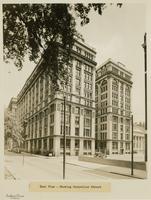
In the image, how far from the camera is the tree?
3381mm

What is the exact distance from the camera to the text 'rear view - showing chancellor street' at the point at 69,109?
11.1ft

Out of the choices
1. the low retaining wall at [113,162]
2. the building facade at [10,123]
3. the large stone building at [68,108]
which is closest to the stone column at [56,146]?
the large stone building at [68,108]

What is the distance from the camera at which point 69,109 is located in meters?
3.64

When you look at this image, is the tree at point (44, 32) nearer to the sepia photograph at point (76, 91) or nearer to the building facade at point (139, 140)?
the sepia photograph at point (76, 91)

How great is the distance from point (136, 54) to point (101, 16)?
58 cm

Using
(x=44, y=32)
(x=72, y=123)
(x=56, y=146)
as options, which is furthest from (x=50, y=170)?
(x=44, y=32)

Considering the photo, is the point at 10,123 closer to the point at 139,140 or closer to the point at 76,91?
the point at 76,91

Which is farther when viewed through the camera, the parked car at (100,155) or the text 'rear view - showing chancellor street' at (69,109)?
the parked car at (100,155)

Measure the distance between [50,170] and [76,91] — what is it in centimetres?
94

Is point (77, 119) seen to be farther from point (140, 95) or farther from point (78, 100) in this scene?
point (140, 95)

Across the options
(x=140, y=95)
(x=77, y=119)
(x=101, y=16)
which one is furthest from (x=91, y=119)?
(x=101, y=16)

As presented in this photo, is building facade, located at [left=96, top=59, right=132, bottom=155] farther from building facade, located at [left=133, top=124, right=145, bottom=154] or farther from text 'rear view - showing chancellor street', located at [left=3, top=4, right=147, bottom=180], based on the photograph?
building facade, located at [left=133, top=124, right=145, bottom=154]

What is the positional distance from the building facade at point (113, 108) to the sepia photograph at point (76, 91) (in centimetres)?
1

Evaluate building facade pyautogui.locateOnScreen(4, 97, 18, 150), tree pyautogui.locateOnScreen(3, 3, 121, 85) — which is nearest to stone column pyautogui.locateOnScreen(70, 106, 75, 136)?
tree pyautogui.locateOnScreen(3, 3, 121, 85)
